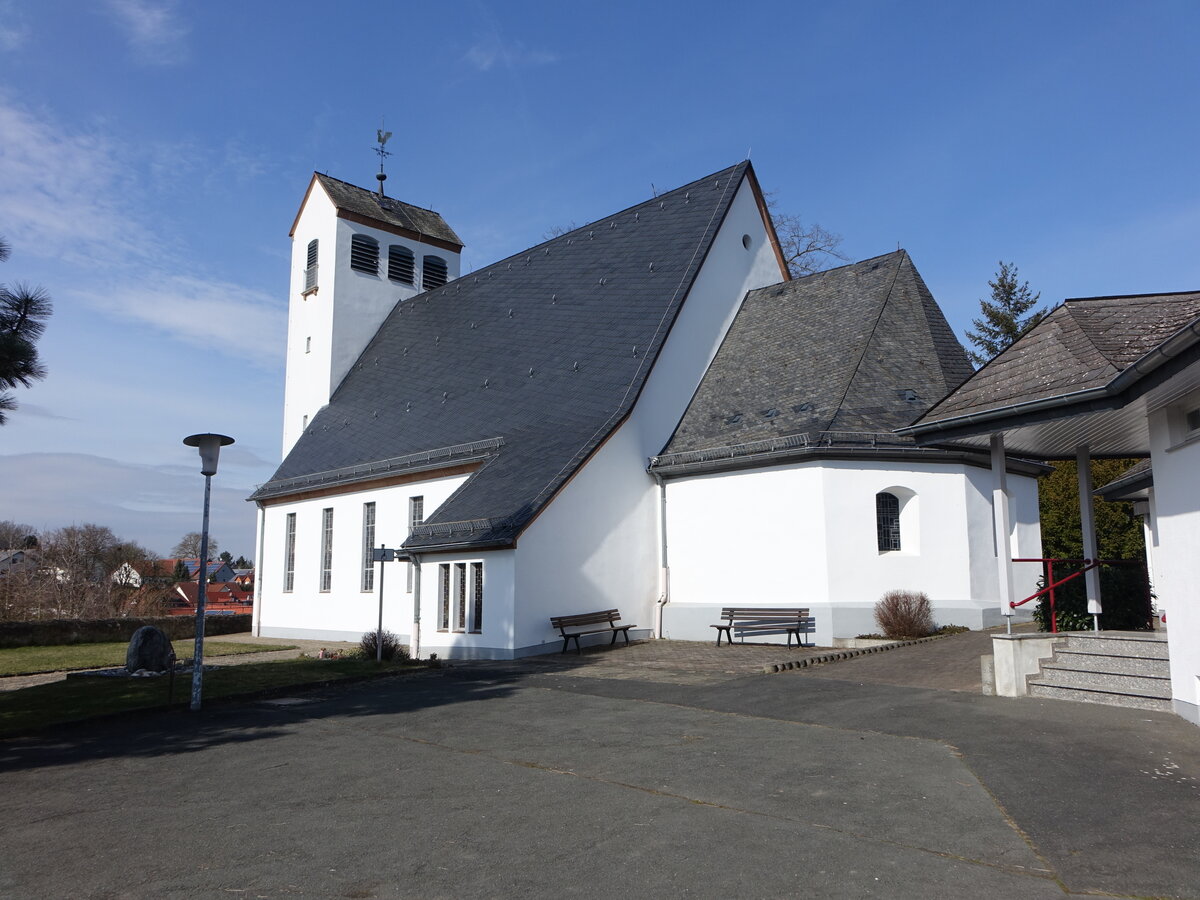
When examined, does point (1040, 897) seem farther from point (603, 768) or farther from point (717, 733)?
point (717, 733)

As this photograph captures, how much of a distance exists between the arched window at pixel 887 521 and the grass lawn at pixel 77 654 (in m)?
14.3

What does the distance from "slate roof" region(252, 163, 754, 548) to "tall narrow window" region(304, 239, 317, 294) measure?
405 centimetres

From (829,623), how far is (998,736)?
8.78 metres

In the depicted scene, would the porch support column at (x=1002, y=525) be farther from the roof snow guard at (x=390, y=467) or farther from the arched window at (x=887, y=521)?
the roof snow guard at (x=390, y=467)

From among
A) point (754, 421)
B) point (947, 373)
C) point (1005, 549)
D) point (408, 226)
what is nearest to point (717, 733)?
point (1005, 549)

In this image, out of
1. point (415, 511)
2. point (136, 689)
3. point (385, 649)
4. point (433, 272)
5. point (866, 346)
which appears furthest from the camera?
point (433, 272)

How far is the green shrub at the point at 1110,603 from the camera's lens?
12.0 metres

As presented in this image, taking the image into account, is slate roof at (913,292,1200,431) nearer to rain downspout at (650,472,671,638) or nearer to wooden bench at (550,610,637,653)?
wooden bench at (550,610,637,653)

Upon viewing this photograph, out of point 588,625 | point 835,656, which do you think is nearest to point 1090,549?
point 835,656

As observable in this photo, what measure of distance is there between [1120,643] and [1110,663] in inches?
10.4

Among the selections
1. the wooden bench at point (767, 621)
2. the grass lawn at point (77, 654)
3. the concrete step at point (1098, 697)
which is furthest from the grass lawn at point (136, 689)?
the concrete step at point (1098, 697)

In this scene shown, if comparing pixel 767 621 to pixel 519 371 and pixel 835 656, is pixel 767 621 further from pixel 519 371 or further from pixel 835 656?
pixel 519 371

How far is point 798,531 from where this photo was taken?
1766cm

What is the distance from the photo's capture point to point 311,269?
32.4m
